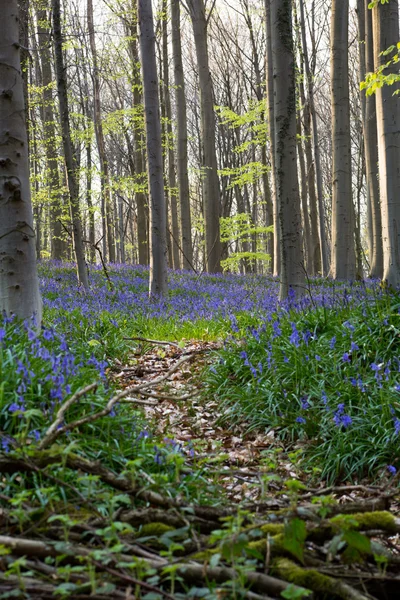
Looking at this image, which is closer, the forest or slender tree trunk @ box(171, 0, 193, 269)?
the forest

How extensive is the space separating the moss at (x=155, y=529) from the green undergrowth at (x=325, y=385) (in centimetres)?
153

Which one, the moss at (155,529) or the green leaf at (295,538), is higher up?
the green leaf at (295,538)

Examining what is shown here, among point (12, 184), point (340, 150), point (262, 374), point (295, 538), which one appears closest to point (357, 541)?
point (295, 538)

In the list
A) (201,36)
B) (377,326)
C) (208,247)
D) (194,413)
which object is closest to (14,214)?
(194,413)

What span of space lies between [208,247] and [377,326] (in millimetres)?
11747

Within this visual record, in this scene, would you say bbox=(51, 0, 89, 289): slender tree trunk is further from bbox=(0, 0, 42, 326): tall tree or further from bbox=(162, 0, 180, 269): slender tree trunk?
bbox=(162, 0, 180, 269): slender tree trunk

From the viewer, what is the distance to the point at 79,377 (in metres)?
3.70

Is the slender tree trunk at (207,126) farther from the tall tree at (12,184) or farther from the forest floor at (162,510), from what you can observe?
the forest floor at (162,510)

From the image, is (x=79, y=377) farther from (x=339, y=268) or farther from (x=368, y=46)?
(x=368, y=46)

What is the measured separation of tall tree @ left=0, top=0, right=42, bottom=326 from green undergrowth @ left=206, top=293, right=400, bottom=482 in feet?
7.48

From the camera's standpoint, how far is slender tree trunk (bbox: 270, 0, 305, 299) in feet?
22.6

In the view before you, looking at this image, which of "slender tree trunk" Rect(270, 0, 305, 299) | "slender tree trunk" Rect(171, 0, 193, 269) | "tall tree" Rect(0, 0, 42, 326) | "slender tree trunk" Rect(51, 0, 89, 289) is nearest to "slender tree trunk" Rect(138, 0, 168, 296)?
"slender tree trunk" Rect(51, 0, 89, 289)

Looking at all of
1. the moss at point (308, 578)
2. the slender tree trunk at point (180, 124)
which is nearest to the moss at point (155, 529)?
the moss at point (308, 578)

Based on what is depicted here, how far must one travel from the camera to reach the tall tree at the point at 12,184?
471 centimetres
